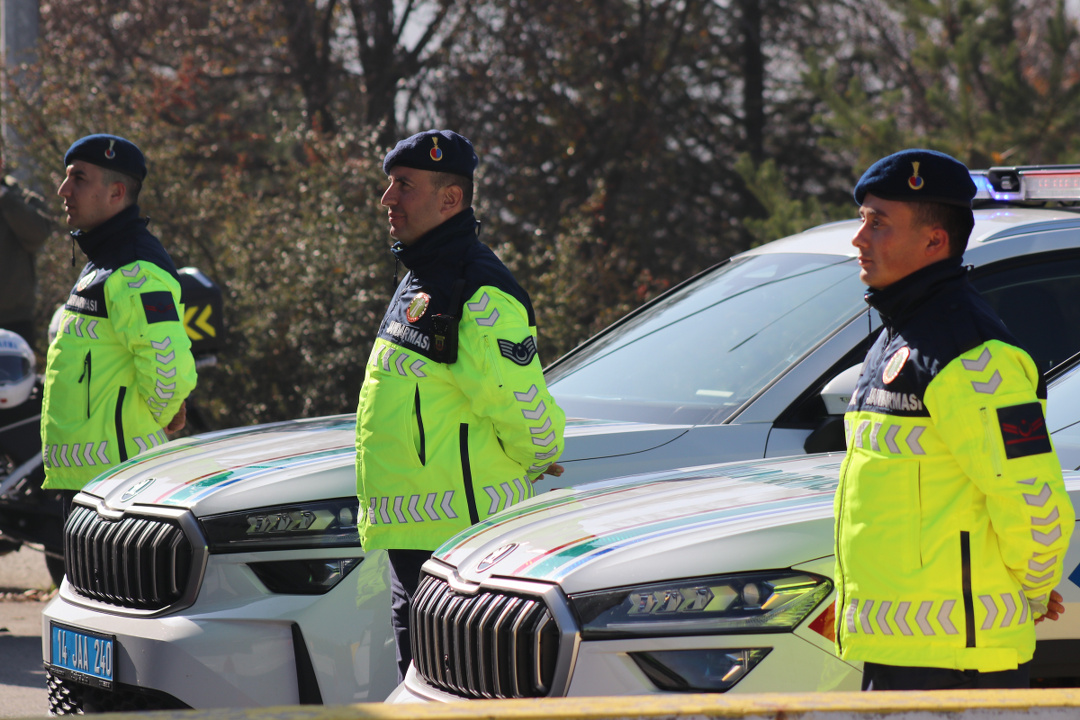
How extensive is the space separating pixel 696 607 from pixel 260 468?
67.5 inches

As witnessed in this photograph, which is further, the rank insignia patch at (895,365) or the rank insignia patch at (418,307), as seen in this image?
the rank insignia patch at (418,307)

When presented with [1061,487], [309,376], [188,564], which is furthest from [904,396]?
[309,376]

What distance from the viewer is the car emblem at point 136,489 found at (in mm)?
3684

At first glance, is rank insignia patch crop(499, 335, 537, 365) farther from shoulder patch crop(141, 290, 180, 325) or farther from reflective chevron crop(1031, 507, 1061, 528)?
shoulder patch crop(141, 290, 180, 325)

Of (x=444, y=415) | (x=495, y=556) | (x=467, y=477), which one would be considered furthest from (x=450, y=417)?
(x=495, y=556)

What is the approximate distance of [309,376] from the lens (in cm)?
891

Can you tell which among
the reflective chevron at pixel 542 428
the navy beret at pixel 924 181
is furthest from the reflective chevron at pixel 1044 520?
the reflective chevron at pixel 542 428

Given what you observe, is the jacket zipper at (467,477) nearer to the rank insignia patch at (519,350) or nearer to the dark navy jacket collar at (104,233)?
the rank insignia patch at (519,350)

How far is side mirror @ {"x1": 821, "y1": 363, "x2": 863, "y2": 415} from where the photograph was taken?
3.16 m

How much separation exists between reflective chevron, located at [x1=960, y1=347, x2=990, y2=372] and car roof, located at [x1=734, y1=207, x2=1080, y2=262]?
5.61 feet

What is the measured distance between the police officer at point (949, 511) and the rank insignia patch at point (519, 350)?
1059 mm

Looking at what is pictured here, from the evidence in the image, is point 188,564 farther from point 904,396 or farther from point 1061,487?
point 1061,487

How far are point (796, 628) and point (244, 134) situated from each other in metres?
12.4

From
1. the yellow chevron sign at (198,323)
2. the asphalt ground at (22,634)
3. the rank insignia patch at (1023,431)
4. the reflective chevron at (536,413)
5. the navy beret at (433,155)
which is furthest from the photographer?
the yellow chevron sign at (198,323)
